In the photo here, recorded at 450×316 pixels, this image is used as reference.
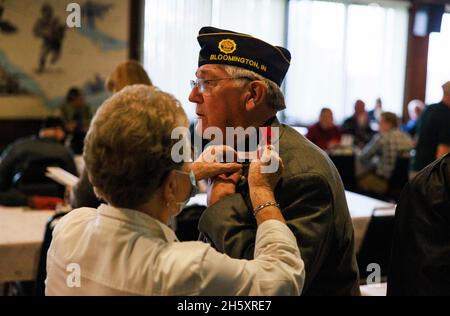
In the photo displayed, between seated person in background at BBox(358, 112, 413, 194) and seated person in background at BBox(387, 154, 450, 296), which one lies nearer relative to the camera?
seated person in background at BBox(387, 154, 450, 296)

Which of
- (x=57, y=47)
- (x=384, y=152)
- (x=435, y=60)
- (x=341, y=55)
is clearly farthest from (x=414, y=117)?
(x=57, y=47)

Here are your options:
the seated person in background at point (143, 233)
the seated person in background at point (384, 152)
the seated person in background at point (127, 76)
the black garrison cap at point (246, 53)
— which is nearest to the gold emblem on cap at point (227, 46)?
the black garrison cap at point (246, 53)

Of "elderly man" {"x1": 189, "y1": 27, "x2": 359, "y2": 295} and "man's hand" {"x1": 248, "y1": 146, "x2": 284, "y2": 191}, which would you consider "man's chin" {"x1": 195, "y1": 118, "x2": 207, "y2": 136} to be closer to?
"elderly man" {"x1": 189, "y1": 27, "x2": 359, "y2": 295}

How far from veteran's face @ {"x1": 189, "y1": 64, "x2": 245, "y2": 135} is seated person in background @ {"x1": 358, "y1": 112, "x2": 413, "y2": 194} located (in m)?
5.03

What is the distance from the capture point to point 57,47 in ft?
24.2

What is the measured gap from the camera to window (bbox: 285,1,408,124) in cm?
879

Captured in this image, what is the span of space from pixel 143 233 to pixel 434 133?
4076mm

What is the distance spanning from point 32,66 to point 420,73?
20.7 feet

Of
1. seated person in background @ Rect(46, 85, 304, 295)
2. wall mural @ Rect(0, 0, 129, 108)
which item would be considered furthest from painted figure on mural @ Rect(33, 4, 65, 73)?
seated person in background @ Rect(46, 85, 304, 295)

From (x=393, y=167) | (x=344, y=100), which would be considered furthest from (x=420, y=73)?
(x=393, y=167)

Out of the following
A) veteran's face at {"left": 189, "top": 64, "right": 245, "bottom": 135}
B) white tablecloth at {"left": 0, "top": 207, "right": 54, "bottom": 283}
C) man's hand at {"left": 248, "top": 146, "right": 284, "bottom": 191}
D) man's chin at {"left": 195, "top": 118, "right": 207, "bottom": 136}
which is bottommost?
white tablecloth at {"left": 0, "top": 207, "right": 54, "bottom": 283}

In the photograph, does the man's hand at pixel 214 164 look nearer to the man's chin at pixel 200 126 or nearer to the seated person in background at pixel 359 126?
the man's chin at pixel 200 126
